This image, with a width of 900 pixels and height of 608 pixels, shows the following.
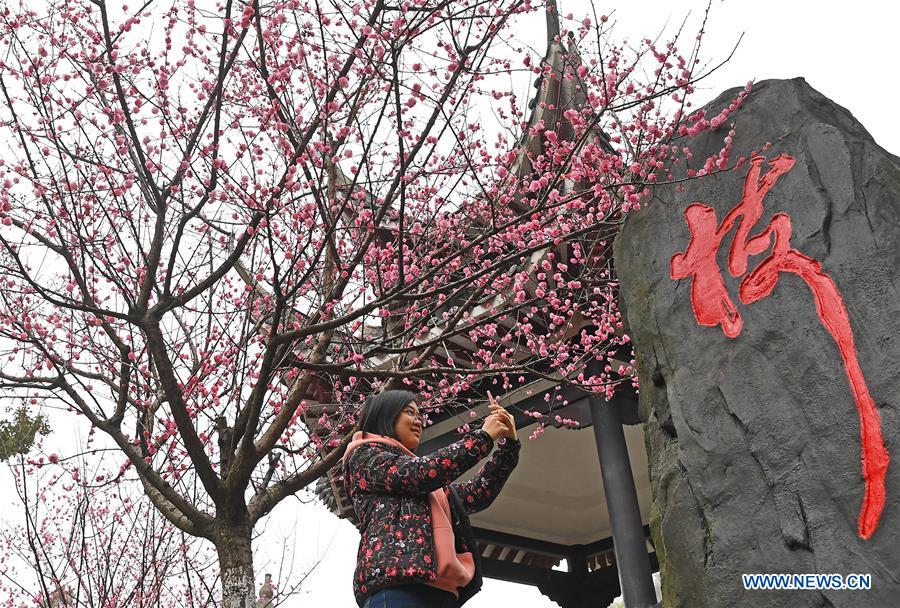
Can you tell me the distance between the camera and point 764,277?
355 cm

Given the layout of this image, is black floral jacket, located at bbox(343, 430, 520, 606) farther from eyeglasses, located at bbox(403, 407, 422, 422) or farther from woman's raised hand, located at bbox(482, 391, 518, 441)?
eyeglasses, located at bbox(403, 407, 422, 422)

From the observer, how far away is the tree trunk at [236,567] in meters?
4.85

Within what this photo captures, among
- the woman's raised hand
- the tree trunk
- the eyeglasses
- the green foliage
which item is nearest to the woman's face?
the eyeglasses

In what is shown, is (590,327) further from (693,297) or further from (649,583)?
(693,297)

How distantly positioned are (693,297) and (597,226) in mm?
1410

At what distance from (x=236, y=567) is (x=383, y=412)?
2.35 m

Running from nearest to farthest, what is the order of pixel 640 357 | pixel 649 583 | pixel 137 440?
pixel 640 357 < pixel 137 440 < pixel 649 583

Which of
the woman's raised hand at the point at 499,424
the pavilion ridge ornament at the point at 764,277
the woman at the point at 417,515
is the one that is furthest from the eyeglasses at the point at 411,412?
the pavilion ridge ornament at the point at 764,277

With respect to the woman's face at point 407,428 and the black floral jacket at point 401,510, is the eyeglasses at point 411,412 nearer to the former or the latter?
the woman's face at point 407,428

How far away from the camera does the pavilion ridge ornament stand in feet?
9.80

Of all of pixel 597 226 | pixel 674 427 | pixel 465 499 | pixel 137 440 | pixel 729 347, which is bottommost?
pixel 465 499

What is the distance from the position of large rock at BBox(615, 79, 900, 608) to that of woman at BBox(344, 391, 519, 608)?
0.94 m

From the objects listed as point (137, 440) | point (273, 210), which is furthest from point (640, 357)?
point (137, 440)

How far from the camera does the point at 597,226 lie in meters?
5.07
